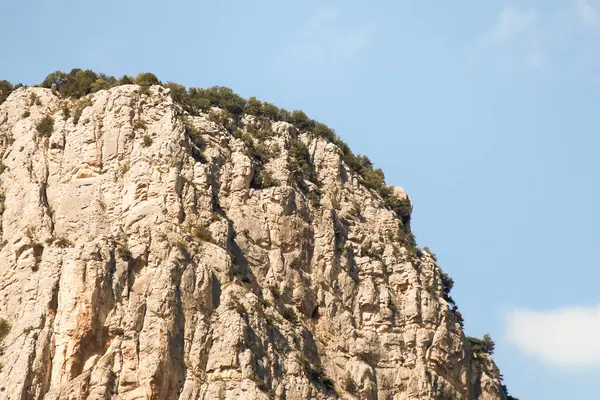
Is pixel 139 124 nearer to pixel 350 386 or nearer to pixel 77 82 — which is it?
pixel 77 82

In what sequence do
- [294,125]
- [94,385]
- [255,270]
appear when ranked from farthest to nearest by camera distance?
1. [294,125]
2. [255,270]
3. [94,385]

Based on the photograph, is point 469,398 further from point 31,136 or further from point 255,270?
point 31,136

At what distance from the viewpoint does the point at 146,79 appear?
277ft

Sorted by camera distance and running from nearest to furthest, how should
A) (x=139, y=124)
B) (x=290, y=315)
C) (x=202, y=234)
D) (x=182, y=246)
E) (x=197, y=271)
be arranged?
1. (x=197, y=271)
2. (x=182, y=246)
3. (x=202, y=234)
4. (x=290, y=315)
5. (x=139, y=124)

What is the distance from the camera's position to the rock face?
66.4 m

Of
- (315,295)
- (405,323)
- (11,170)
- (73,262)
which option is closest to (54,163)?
(11,170)

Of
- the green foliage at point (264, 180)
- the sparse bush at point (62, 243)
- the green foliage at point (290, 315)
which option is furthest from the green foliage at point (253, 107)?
the sparse bush at point (62, 243)

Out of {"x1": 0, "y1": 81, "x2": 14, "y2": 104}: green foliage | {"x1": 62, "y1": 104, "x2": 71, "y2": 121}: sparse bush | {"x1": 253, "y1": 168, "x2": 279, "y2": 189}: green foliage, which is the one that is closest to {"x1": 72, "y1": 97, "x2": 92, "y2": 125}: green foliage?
{"x1": 62, "y1": 104, "x2": 71, "y2": 121}: sparse bush

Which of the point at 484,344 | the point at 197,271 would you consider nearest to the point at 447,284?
the point at 484,344

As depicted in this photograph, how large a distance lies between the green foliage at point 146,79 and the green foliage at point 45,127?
5961 millimetres

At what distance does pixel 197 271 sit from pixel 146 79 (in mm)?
18593

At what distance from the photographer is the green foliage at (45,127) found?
81125mm

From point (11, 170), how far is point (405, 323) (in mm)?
24578

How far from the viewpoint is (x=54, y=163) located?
78.6 metres
